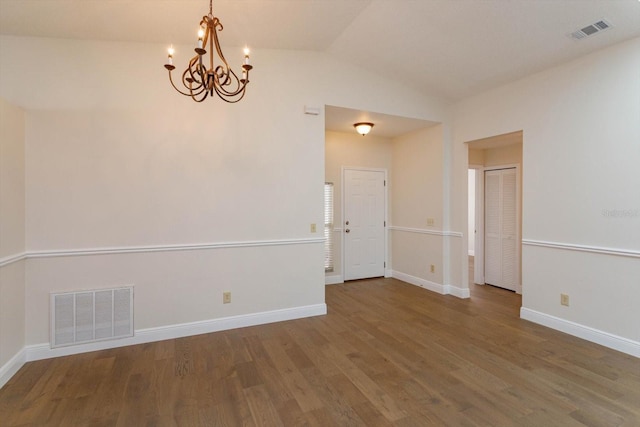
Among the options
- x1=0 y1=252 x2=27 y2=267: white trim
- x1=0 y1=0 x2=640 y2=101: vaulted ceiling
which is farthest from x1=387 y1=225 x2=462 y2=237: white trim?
x1=0 y1=252 x2=27 y2=267: white trim

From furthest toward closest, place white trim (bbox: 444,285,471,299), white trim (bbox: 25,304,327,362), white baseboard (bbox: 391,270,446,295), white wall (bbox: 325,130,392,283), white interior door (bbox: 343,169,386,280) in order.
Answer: white interior door (bbox: 343,169,386,280), white wall (bbox: 325,130,392,283), white baseboard (bbox: 391,270,446,295), white trim (bbox: 444,285,471,299), white trim (bbox: 25,304,327,362)

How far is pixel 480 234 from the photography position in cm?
550

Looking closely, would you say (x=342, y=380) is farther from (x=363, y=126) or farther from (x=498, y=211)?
(x=498, y=211)

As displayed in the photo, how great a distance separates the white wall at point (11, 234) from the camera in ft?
8.14

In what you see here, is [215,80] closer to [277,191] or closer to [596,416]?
[277,191]

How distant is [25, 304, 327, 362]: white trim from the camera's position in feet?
9.44

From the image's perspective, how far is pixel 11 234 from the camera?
2604 millimetres

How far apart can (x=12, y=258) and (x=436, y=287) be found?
5152 millimetres

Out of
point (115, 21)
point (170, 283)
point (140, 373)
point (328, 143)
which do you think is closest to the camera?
point (140, 373)

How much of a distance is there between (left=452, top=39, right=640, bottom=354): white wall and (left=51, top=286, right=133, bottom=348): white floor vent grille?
15.1ft

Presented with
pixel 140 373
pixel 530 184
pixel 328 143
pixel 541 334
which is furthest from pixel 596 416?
pixel 328 143

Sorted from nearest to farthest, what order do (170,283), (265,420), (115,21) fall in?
(265,420)
(115,21)
(170,283)

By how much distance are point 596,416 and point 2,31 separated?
560 cm

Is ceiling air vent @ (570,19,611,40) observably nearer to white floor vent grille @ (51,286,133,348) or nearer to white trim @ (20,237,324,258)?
white trim @ (20,237,324,258)
